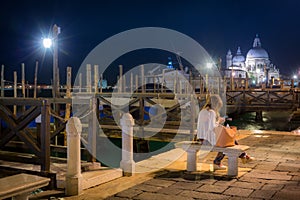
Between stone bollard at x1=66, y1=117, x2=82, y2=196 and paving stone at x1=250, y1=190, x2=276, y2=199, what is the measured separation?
254 centimetres

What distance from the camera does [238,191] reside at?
5328 millimetres

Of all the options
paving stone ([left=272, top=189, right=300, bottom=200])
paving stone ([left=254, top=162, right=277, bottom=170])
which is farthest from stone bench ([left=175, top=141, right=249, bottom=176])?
paving stone ([left=272, top=189, right=300, bottom=200])

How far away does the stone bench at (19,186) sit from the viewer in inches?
113

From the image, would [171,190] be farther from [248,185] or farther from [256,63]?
[256,63]

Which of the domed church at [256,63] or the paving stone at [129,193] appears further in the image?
the domed church at [256,63]

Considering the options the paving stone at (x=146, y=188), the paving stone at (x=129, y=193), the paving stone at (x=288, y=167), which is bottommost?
the paving stone at (x=129, y=193)

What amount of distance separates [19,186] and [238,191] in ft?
11.1

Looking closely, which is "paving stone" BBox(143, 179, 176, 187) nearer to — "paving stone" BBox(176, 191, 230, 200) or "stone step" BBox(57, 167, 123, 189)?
"paving stone" BBox(176, 191, 230, 200)

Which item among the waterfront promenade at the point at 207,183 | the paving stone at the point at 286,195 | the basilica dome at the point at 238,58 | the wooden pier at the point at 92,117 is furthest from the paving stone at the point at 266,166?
the basilica dome at the point at 238,58

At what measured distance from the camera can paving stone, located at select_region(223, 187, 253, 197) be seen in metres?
5.17

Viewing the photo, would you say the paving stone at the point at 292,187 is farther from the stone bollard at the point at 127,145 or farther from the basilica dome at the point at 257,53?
the basilica dome at the point at 257,53

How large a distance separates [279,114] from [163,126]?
22765mm

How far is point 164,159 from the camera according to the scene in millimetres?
7648

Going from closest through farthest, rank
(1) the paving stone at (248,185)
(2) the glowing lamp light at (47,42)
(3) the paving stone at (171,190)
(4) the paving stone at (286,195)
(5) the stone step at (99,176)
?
(4) the paving stone at (286,195), (3) the paving stone at (171,190), (1) the paving stone at (248,185), (5) the stone step at (99,176), (2) the glowing lamp light at (47,42)
